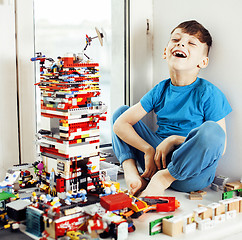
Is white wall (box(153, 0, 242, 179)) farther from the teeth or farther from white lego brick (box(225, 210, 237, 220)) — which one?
white lego brick (box(225, 210, 237, 220))

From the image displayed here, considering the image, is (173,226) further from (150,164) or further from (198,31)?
(198,31)

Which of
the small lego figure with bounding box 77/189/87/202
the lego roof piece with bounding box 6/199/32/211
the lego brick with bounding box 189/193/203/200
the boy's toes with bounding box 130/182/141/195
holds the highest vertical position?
the small lego figure with bounding box 77/189/87/202

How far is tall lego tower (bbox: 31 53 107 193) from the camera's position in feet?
3.79

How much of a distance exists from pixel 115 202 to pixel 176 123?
558mm

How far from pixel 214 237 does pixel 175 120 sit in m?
0.57

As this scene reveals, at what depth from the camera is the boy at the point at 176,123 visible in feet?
4.35

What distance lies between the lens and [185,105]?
1474 mm

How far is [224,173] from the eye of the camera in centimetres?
155

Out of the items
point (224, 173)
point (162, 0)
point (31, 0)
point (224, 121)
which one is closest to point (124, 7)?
point (162, 0)

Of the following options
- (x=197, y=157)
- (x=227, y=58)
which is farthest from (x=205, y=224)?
(x=227, y=58)

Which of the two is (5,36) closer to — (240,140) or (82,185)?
(82,185)

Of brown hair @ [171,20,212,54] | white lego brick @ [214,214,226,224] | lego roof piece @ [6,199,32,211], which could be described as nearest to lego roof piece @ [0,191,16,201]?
lego roof piece @ [6,199,32,211]

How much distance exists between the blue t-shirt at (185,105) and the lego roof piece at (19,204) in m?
0.67

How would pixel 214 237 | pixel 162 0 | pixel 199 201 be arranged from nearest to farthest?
pixel 214 237 → pixel 199 201 → pixel 162 0
